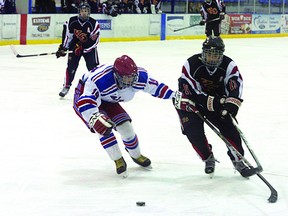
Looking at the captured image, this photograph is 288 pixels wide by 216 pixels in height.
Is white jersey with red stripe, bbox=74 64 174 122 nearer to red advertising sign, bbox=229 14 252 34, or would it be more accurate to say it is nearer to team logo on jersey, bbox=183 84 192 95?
team logo on jersey, bbox=183 84 192 95

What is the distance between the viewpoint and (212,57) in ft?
11.8

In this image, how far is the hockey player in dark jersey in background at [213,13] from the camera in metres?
12.9

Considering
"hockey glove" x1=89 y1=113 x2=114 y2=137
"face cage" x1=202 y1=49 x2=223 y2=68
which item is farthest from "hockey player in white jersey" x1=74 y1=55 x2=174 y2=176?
"face cage" x1=202 y1=49 x2=223 y2=68

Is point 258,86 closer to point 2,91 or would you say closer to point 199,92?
point 2,91

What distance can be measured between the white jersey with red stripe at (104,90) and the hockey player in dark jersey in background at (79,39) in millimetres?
2996

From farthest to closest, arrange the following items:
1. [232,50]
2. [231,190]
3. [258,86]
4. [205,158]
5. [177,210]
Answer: [232,50], [258,86], [205,158], [231,190], [177,210]

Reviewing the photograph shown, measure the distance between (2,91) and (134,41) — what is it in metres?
7.10

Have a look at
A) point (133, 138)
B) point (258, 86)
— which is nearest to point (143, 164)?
point (133, 138)

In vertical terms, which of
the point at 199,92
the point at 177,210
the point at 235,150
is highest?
the point at 199,92

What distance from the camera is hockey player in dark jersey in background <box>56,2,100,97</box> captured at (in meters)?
6.67

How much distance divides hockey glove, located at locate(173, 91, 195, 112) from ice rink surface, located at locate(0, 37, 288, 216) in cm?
44

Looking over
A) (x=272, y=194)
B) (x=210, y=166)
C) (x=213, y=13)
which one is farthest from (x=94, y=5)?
(x=272, y=194)

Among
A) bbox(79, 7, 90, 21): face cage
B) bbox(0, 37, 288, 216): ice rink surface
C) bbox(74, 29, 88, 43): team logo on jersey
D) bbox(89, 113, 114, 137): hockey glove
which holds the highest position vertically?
bbox(79, 7, 90, 21): face cage

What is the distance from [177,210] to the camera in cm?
322
